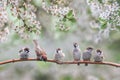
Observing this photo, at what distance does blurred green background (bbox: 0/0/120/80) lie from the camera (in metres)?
13.0

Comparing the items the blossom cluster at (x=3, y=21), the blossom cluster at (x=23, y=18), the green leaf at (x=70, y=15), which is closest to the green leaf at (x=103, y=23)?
the green leaf at (x=70, y=15)

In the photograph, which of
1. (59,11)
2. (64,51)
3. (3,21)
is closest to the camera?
(59,11)

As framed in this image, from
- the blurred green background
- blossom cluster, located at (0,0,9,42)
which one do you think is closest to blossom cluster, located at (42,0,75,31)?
blossom cluster, located at (0,0,9,42)

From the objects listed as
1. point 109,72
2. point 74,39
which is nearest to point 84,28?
point 74,39

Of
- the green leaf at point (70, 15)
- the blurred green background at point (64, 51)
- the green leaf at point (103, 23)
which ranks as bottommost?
the blurred green background at point (64, 51)

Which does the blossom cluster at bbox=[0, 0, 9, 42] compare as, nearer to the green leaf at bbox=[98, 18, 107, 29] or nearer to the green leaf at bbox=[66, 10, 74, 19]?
the green leaf at bbox=[66, 10, 74, 19]

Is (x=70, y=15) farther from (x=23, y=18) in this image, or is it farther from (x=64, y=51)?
(x=64, y=51)

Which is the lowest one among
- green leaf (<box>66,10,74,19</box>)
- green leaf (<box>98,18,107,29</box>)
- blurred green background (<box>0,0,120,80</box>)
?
blurred green background (<box>0,0,120,80</box>)

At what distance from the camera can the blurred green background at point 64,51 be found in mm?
13033

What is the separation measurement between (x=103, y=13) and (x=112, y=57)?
3.63 meters

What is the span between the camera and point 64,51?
13930mm

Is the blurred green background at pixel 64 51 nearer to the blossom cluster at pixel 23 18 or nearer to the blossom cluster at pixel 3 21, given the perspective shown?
the blossom cluster at pixel 3 21

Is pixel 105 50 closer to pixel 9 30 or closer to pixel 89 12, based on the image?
pixel 89 12

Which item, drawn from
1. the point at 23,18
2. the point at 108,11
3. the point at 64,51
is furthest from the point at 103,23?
the point at 64,51
